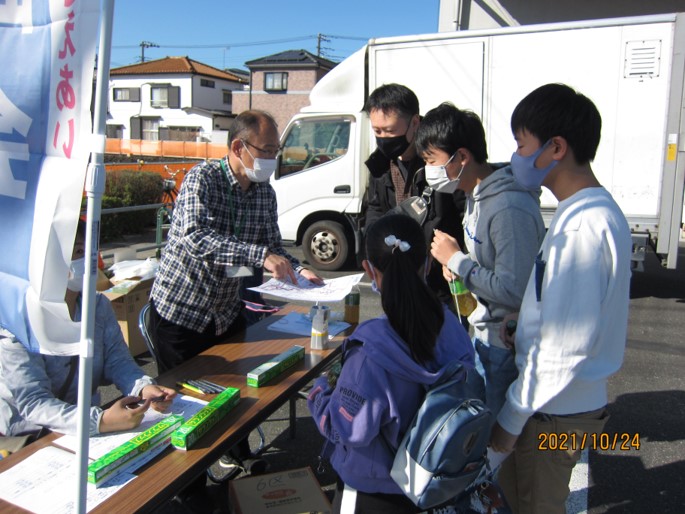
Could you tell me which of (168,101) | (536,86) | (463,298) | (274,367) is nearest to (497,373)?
(463,298)

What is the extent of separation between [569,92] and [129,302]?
3.98 meters

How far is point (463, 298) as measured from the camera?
6.90 ft

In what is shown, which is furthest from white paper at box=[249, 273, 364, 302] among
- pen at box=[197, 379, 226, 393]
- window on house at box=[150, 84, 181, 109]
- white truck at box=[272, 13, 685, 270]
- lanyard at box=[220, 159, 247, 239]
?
window on house at box=[150, 84, 181, 109]

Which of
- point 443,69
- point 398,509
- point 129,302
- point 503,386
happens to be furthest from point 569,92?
point 443,69

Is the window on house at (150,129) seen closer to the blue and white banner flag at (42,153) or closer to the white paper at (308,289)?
the white paper at (308,289)

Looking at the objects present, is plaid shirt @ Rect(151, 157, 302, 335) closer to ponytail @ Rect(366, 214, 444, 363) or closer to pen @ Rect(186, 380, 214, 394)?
pen @ Rect(186, 380, 214, 394)

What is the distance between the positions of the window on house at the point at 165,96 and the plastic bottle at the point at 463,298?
45075mm

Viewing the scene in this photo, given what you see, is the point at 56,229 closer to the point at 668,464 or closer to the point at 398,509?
the point at 398,509

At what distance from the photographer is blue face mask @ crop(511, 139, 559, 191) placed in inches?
59.1

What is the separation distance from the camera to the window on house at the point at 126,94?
147ft

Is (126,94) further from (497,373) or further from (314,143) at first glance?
(497,373)

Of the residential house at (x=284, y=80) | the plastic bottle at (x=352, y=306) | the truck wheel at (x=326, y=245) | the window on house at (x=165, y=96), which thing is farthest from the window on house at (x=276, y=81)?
the plastic bottle at (x=352, y=306)

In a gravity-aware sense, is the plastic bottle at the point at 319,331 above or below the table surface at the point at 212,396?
above

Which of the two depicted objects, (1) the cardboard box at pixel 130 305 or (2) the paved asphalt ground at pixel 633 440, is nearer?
(2) the paved asphalt ground at pixel 633 440
